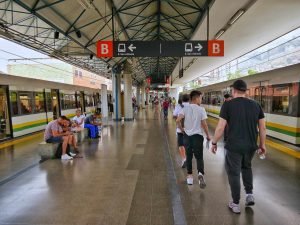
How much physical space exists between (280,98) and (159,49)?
467 cm

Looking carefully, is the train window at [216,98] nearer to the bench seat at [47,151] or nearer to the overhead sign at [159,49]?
the overhead sign at [159,49]

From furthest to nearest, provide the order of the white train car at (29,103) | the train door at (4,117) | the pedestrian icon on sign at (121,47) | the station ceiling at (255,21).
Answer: the white train car at (29,103)
the train door at (4,117)
the pedestrian icon on sign at (121,47)
the station ceiling at (255,21)

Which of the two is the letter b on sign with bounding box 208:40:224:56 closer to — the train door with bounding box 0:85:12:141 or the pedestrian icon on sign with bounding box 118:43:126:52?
the pedestrian icon on sign with bounding box 118:43:126:52

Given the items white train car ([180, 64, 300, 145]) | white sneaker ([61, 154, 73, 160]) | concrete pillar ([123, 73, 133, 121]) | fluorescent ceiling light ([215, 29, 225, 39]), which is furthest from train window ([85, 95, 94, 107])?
white sneaker ([61, 154, 73, 160])

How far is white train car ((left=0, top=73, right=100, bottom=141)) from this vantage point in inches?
393

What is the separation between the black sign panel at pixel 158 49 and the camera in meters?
Answer: 8.20

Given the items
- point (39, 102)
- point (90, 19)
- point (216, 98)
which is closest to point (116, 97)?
point (39, 102)

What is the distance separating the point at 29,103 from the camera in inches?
457

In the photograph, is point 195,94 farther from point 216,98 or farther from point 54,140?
point 216,98

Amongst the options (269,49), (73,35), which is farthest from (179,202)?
(269,49)

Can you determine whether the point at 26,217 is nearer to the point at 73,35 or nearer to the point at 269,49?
the point at 73,35

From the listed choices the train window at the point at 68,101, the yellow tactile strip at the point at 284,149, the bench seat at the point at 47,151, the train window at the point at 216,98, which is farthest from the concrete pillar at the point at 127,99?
the bench seat at the point at 47,151

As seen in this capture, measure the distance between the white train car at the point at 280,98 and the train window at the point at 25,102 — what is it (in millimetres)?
A: 10251

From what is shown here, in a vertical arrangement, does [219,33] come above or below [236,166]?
above
